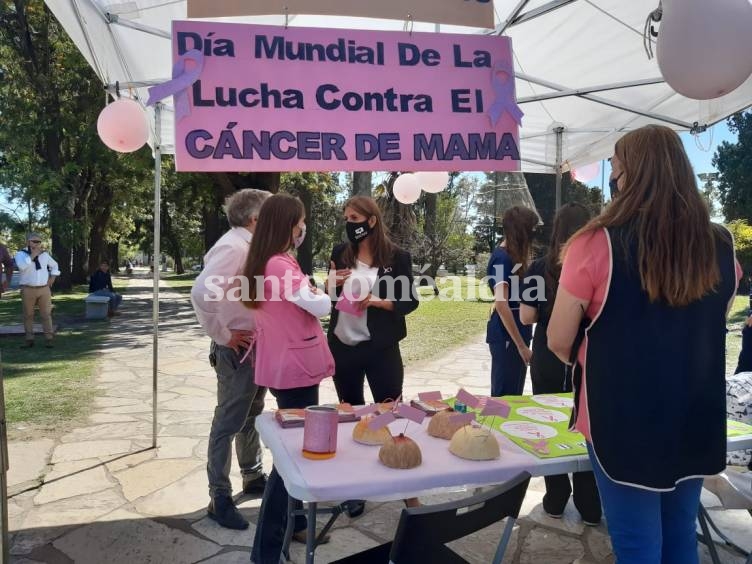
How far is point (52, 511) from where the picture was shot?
338cm

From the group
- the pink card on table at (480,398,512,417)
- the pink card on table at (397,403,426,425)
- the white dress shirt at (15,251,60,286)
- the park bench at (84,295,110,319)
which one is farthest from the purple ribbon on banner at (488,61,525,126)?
the park bench at (84,295,110,319)

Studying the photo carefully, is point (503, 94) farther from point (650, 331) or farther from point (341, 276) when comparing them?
point (650, 331)

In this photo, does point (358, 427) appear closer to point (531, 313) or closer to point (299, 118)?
point (531, 313)

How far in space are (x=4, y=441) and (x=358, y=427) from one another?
3.96 feet

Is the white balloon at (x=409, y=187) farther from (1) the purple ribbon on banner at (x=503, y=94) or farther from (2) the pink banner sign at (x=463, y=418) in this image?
(2) the pink banner sign at (x=463, y=418)

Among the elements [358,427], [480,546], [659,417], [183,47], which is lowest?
[480,546]

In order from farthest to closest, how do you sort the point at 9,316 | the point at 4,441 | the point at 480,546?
the point at 9,316 < the point at 480,546 < the point at 4,441

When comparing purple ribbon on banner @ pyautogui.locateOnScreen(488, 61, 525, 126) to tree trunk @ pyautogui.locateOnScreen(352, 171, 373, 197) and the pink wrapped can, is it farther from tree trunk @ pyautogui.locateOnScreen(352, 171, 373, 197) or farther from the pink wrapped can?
tree trunk @ pyautogui.locateOnScreen(352, 171, 373, 197)

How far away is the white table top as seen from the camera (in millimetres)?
1785

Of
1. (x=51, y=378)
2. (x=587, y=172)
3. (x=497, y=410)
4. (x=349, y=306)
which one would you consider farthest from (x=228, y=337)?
(x=587, y=172)

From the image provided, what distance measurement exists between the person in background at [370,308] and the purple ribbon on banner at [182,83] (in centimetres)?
104

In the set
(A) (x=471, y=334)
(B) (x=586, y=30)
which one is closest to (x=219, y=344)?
(B) (x=586, y=30)

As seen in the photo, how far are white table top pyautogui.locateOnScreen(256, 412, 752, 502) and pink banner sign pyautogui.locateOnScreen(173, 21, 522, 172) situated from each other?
5.62 ft

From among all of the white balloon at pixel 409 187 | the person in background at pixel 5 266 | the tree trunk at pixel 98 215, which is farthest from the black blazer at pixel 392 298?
the tree trunk at pixel 98 215
